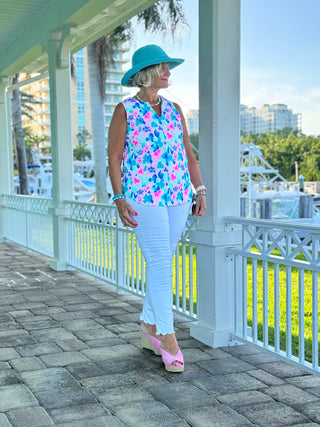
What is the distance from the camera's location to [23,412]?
266 centimetres

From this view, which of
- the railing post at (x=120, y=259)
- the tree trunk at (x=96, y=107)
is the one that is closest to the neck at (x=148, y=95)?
the railing post at (x=120, y=259)

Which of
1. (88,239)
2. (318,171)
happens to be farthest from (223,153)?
(318,171)

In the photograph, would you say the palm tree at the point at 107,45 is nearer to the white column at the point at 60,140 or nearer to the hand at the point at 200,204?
the white column at the point at 60,140

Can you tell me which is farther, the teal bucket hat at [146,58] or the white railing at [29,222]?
the white railing at [29,222]

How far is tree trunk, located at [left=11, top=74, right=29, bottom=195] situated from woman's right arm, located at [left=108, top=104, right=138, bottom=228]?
17220 mm

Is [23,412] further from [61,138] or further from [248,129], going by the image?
[248,129]

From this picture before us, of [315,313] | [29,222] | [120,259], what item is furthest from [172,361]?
[29,222]

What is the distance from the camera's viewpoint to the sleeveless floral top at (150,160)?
3.12m

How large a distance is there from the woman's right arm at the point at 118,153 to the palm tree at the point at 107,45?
10.8 m

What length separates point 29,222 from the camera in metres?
8.28

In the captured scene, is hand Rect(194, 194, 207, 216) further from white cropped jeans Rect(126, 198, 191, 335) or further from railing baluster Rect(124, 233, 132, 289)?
railing baluster Rect(124, 233, 132, 289)

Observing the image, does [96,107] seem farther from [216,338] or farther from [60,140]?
[216,338]

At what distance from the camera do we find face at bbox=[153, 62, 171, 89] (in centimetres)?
316

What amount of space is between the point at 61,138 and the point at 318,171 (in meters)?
63.9
